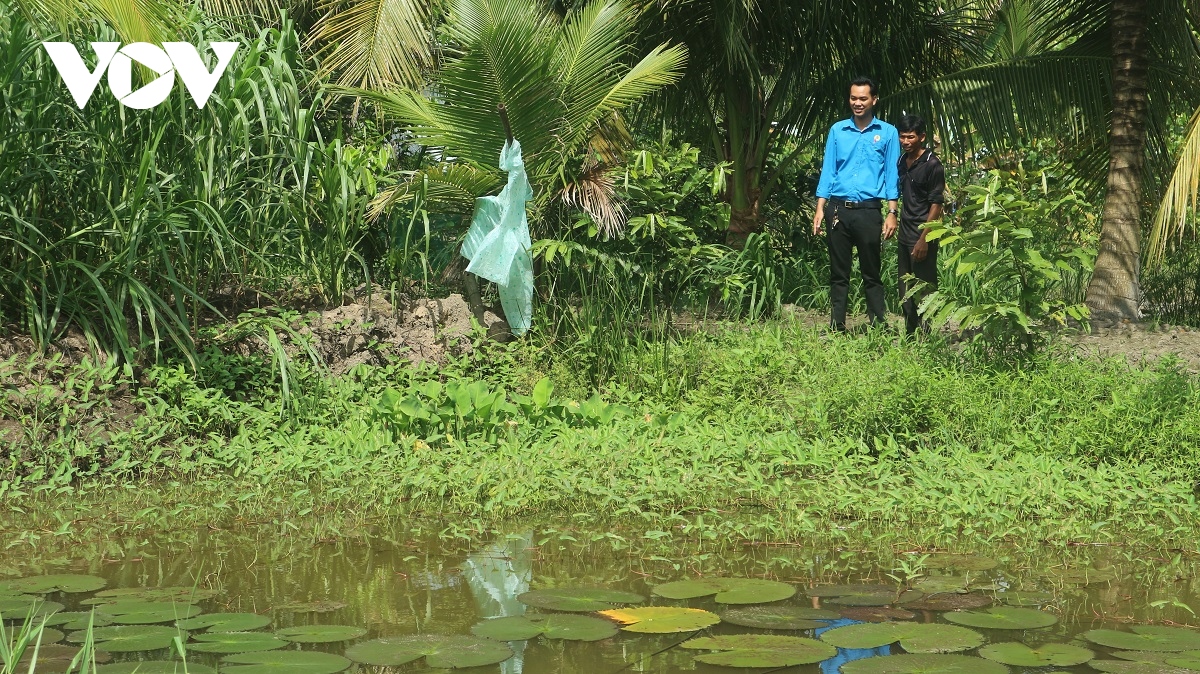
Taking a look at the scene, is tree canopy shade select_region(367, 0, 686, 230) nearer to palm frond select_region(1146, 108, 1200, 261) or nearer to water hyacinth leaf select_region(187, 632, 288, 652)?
palm frond select_region(1146, 108, 1200, 261)

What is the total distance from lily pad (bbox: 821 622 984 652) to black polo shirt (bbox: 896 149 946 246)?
389 centimetres

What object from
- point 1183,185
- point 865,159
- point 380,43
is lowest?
point 1183,185

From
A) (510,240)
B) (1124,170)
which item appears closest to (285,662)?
(510,240)

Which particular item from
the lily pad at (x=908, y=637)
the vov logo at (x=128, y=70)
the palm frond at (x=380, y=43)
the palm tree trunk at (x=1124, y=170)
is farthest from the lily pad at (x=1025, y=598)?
the palm frond at (x=380, y=43)

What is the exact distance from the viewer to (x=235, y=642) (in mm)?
2883

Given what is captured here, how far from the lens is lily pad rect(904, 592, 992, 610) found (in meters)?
3.25

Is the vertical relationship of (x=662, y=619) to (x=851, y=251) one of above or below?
below

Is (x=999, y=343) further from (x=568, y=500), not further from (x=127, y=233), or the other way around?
(x=127, y=233)

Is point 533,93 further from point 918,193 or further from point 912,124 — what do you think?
point 918,193

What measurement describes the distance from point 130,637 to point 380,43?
218 inches

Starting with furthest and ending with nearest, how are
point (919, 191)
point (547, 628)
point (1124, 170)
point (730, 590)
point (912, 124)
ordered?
point (1124, 170) < point (919, 191) < point (912, 124) < point (730, 590) < point (547, 628)

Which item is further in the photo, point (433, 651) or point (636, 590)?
point (636, 590)

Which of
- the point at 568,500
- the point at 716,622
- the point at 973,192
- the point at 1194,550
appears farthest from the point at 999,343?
the point at 716,622

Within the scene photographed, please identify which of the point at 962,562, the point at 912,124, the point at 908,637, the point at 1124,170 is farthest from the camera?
the point at 1124,170
